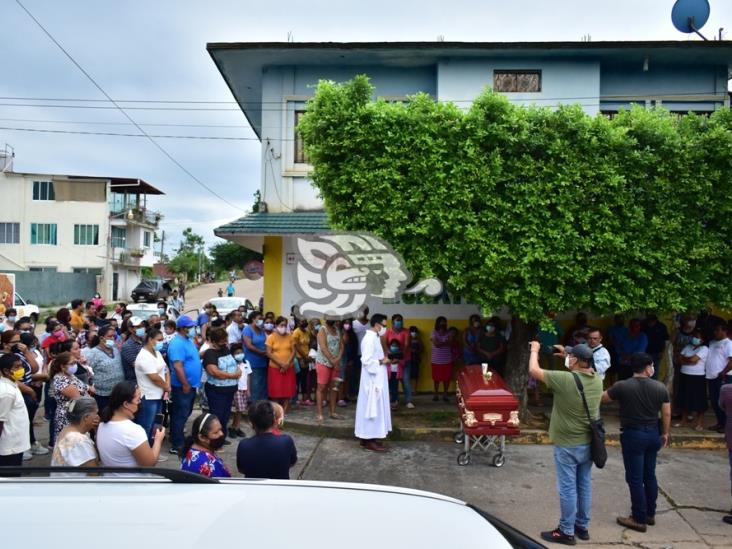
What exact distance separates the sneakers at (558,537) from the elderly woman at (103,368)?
5297 mm

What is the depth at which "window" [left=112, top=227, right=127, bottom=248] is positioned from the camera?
4297cm

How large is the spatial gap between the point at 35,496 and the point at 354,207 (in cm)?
692

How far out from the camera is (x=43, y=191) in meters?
40.1

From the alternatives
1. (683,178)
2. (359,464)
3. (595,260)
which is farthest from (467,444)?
(683,178)

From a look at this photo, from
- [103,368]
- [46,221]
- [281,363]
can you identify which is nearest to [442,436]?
[281,363]

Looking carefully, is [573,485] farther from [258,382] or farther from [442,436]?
[258,382]

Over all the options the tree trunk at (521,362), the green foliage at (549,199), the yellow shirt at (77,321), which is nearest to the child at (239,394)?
the green foliage at (549,199)

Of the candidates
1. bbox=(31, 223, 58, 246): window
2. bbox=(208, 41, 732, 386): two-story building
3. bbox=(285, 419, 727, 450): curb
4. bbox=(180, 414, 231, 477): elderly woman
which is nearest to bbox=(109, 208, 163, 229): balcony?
bbox=(31, 223, 58, 246): window

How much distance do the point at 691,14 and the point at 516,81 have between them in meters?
4.11

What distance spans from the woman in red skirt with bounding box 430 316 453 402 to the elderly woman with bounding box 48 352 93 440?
670 cm

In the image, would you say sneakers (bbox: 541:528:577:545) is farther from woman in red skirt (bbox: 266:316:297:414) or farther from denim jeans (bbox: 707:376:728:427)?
woman in red skirt (bbox: 266:316:297:414)

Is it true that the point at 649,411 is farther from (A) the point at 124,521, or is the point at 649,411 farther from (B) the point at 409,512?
(A) the point at 124,521

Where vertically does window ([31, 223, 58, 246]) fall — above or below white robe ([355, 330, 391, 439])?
above

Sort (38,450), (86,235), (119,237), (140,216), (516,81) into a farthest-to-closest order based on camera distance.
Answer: (140,216) < (119,237) < (86,235) < (516,81) < (38,450)
